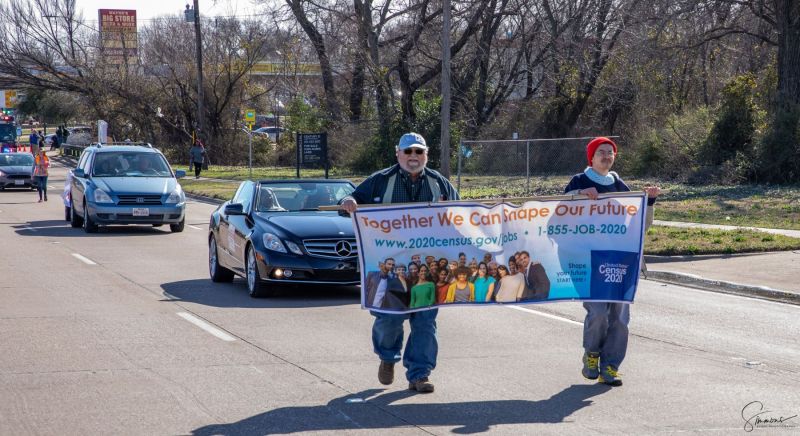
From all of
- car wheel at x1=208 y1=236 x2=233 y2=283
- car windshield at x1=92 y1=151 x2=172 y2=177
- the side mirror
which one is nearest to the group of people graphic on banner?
the side mirror

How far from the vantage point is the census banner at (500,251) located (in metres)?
7.59

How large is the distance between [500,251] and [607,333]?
995 millimetres

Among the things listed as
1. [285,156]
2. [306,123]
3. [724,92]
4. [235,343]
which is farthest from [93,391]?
[285,156]

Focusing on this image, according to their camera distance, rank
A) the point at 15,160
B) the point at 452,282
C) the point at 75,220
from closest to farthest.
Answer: the point at 452,282, the point at 75,220, the point at 15,160

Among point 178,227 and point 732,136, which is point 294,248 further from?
point 732,136

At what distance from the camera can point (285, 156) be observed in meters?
53.1

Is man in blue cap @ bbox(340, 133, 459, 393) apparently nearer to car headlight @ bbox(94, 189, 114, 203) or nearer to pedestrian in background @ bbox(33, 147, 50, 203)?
car headlight @ bbox(94, 189, 114, 203)

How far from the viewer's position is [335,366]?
8.55 metres

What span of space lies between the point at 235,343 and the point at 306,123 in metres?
40.4

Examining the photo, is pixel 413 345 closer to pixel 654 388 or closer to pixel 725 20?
pixel 654 388

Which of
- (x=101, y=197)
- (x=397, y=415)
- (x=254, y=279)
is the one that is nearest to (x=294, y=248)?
(x=254, y=279)

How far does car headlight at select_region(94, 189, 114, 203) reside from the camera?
841 inches

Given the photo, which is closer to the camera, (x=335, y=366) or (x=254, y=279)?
(x=335, y=366)

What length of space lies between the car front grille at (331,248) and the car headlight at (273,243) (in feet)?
0.94
